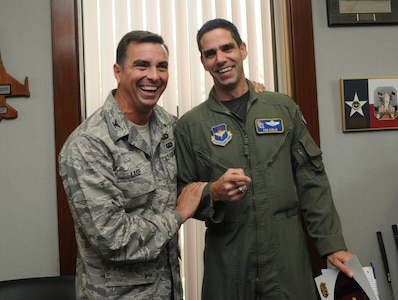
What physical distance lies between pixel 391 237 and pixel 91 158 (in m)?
1.75

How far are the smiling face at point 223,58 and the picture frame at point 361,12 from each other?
34.5 inches

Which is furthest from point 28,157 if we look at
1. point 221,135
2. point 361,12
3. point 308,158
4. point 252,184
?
point 361,12

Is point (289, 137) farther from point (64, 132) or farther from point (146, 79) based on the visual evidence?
point (64, 132)

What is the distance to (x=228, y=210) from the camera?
4.96 feet

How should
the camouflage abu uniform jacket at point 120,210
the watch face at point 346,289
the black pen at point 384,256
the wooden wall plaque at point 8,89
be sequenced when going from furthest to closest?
the black pen at point 384,256 → the wooden wall plaque at point 8,89 → the watch face at point 346,289 → the camouflage abu uniform jacket at point 120,210

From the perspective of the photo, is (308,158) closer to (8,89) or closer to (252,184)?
(252,184)

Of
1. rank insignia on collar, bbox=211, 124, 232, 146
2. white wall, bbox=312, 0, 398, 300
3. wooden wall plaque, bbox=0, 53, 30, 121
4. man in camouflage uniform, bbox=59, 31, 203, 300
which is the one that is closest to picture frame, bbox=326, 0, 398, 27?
white wall, bbox=312, 0, 398, 300

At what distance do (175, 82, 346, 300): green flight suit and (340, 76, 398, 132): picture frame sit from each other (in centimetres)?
70

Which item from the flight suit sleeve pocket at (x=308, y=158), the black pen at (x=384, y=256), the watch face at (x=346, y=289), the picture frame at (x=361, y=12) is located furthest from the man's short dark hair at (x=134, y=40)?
the black pen at (x=384, y=256)

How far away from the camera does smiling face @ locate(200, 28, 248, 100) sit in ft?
5.08

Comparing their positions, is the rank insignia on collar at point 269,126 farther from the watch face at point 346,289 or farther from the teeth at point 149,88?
the watch face at point 346,289

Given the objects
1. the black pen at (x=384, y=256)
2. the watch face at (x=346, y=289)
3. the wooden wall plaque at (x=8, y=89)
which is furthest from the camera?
the black pen at (x=384, y=256)

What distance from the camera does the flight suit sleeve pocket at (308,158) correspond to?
1555 mm

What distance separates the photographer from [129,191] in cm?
134
